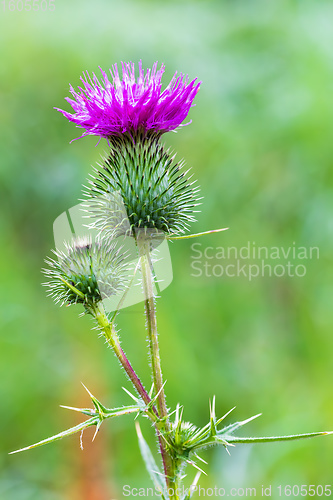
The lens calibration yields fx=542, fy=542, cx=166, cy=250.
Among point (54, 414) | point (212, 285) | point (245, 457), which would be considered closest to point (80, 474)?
point (54, 414)

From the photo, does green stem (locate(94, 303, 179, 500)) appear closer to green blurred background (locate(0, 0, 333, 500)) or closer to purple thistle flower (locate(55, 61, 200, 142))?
purple thistle flower (locate(55, 61, 200, 142))

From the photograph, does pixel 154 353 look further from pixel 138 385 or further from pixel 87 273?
pixel 87 273

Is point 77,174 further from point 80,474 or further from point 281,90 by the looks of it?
point 80,474

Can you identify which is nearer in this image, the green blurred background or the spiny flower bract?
the spiny flower bract

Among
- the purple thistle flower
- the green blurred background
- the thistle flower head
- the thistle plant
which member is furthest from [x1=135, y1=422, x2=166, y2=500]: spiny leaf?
the green blurred background

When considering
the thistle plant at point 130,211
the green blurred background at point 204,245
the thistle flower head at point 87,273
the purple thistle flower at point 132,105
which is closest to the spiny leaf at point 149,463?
the thistle plant at point 130,211

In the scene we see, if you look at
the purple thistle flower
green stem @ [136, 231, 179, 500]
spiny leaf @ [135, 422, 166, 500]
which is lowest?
spiny leaf @ [135, 422, 166, 500]
